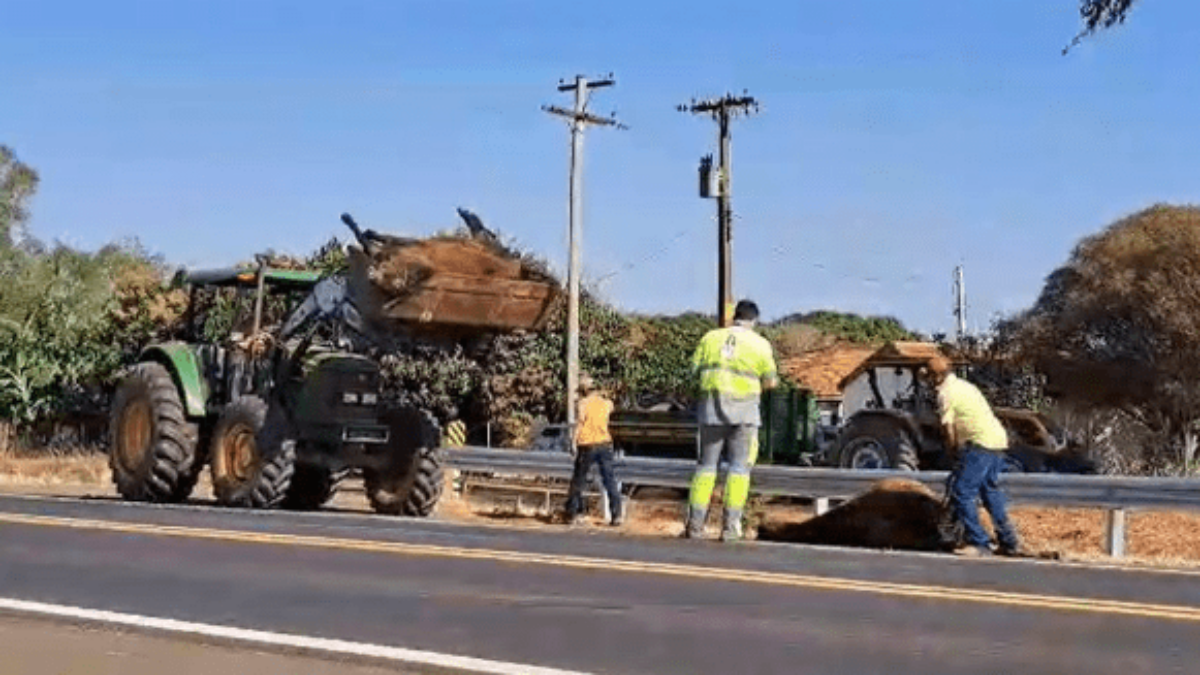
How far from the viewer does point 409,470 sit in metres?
19.0

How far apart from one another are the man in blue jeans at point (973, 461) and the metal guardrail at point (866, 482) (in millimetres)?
Answer: 1823

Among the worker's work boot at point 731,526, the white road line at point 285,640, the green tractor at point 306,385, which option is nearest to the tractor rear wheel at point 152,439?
the green tractor at point 306,385

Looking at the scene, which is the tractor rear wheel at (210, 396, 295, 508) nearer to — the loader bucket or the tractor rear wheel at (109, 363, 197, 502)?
the tractor rear wheel at (109, 363, 197, 502)

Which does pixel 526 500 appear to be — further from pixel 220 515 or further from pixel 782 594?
pixel 782 594

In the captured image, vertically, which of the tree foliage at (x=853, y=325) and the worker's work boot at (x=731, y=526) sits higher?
the tree foliage at (x=853, y=325)

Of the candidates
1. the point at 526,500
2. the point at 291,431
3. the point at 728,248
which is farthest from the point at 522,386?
the point at 291,431

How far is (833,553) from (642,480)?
29.4 ft

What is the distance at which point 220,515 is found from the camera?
15.8 metres

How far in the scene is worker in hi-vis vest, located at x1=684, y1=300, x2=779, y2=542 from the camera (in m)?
13.4

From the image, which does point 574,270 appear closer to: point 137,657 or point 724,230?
point 724,230

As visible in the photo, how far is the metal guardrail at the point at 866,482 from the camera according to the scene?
1510 cm

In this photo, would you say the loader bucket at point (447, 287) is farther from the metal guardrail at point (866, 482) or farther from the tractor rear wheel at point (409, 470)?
the metal guardrail at point (866, 482)

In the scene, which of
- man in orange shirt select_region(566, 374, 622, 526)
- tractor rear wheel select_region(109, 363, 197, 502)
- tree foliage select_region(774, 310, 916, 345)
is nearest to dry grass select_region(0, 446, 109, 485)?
tractor rear wheel select_region(109, 363, 197, 502)

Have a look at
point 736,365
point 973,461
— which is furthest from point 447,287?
point 973,461
